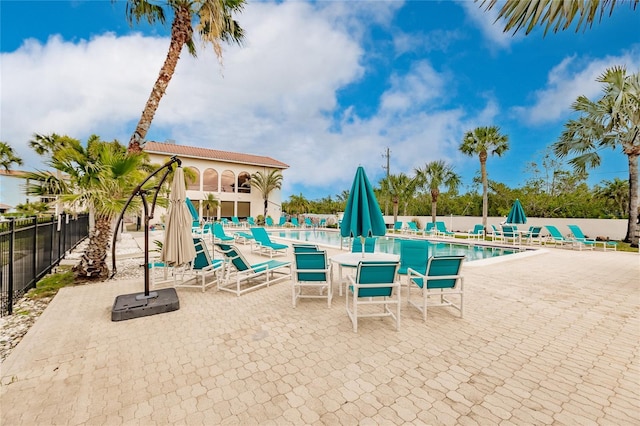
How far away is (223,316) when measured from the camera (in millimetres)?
3979

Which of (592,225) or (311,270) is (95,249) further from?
(592,225)

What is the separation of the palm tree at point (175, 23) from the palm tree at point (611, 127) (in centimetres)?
1508

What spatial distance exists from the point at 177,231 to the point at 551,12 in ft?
17.6

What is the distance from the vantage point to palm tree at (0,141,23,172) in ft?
62.8

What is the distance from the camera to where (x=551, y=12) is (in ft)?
9.12

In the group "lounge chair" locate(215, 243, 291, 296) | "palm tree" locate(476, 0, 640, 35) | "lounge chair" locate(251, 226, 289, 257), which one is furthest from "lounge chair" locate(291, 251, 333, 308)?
"lounge chair" locate(251, 226, 289, 257)

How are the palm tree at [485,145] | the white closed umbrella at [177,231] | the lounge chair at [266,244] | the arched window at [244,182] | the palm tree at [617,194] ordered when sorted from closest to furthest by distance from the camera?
the white closed umbrella at [177,231] < the lounge chair at [266,244] < the palm tree at [485,145] < the palm tree at [617,194] < the arched window at [244,182]

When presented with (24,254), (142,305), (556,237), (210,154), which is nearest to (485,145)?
(556,237)

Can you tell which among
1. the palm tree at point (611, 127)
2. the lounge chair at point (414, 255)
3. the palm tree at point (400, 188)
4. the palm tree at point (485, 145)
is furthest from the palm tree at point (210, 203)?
the palm tree at point (611, 127)

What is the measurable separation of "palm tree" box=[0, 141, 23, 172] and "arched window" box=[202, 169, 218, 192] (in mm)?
13060

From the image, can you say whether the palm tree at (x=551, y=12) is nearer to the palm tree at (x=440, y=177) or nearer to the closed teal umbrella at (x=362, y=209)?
the closed teal umbrella at (x=362, y=209)

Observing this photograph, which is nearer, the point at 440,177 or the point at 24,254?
the point at 24,254

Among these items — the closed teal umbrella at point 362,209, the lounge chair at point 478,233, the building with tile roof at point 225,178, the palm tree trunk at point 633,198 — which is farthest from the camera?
the building with tile roof at point 225,178

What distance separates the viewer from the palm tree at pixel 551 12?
2740mm
